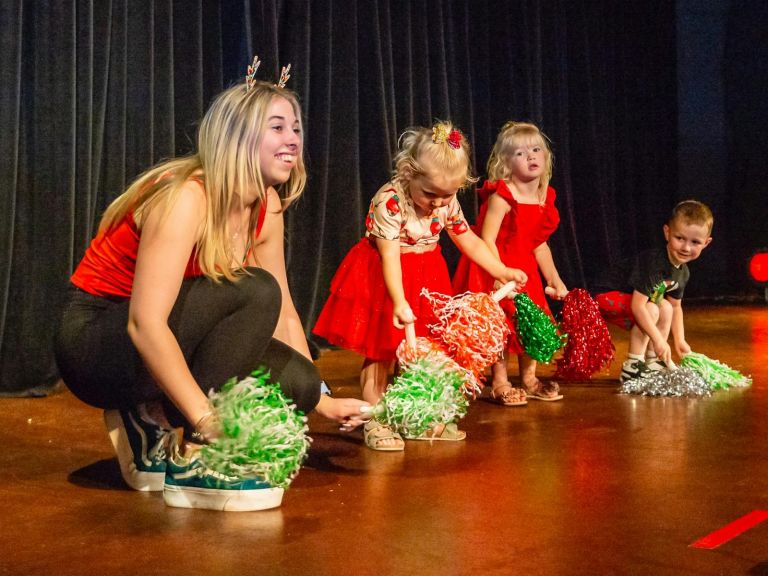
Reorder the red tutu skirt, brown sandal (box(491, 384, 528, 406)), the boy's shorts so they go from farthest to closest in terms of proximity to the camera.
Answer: the boy's shorts
brown sandal (box(491, 384, 528, 406))
the red tutu skirt

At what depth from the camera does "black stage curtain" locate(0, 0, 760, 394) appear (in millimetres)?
3779

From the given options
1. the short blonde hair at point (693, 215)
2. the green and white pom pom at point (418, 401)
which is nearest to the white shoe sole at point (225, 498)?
the green and white pom pom at point (418, 401)

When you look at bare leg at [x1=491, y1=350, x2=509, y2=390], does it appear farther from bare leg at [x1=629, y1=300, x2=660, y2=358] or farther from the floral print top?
bare leg at [x1=629, y1=300, x2=660, y2=358]

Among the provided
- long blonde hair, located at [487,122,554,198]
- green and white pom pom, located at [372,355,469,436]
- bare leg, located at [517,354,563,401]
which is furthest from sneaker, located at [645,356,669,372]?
green and white pom pom, located at [372,355,469,436]

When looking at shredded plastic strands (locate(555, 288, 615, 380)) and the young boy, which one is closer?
shredded plastic strands (locate(555, 288, 615, 380))

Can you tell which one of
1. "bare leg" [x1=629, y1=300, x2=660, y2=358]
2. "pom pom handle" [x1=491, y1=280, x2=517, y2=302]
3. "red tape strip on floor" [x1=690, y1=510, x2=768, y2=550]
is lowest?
"red tape strip on floor" [x1=690, y1=510, x2=768, y2=550]

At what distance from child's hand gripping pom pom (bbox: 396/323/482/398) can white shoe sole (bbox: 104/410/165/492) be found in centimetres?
71

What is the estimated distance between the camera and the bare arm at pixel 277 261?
8.21ft

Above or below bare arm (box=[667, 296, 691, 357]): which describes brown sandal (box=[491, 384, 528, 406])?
below

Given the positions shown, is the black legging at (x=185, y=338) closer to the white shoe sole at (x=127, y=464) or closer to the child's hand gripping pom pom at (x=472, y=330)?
the white shoe sole at (x=127, y=464)

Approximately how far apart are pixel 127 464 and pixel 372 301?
3.50 feet

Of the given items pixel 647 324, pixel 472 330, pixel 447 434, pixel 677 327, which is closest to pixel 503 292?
pixel 472 330

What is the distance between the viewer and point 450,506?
2271mm

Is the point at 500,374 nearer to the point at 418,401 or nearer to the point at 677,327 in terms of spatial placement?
the point at 677,327
